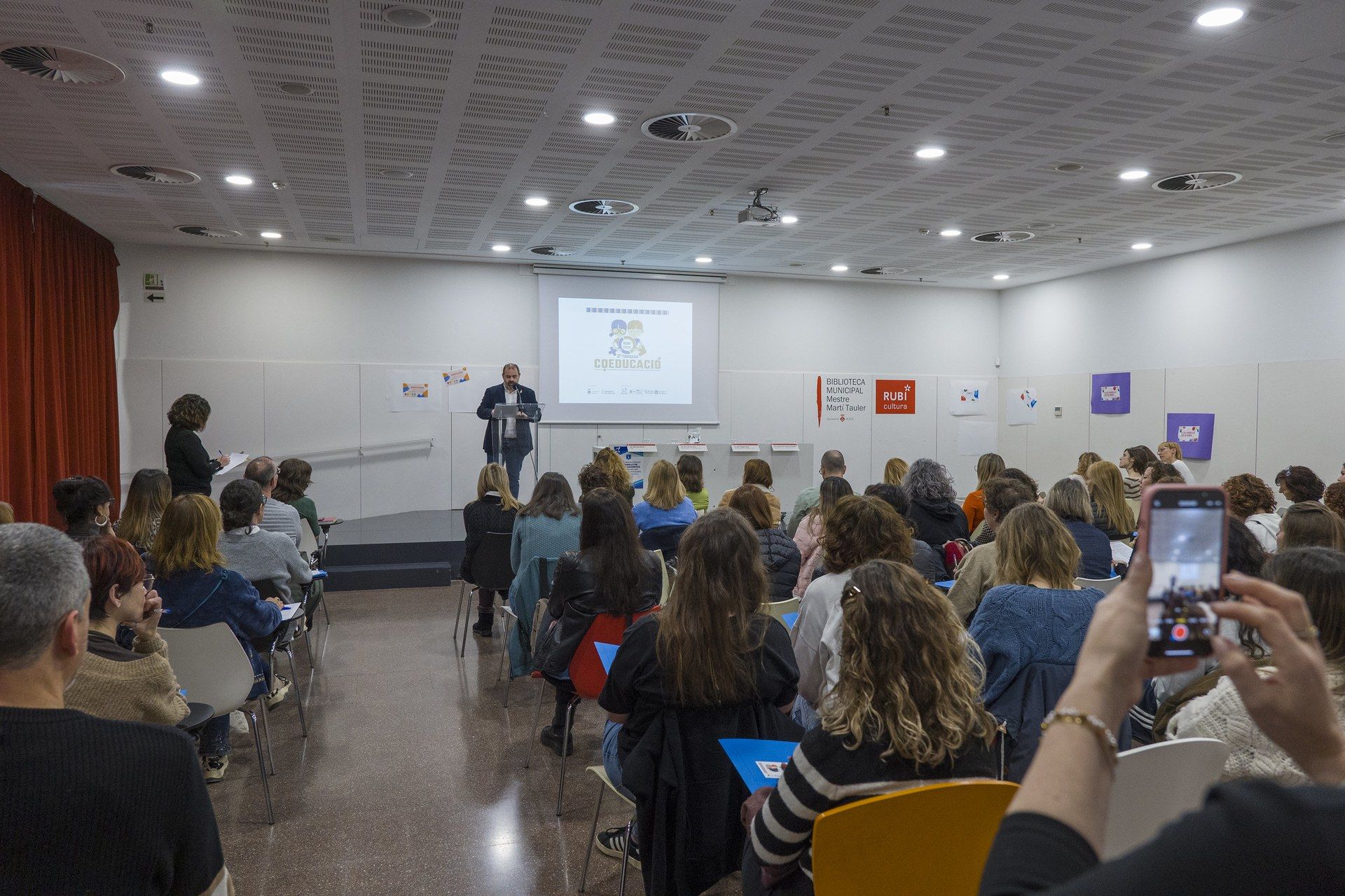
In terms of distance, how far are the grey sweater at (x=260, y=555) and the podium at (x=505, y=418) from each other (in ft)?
13.4

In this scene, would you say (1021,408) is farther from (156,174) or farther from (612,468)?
(156,174)

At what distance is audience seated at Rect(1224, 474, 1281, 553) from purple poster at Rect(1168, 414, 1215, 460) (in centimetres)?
510

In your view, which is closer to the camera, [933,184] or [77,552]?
[77,552]

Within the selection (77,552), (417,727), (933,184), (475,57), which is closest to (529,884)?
(417,727)

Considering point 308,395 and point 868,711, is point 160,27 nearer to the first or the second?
point 868,711

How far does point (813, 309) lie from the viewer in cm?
1149

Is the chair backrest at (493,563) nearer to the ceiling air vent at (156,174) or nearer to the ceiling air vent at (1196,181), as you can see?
the ceiling air vent at (156,174)

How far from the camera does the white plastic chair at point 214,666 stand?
322 centimetres

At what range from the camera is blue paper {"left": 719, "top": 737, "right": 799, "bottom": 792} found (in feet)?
6.25

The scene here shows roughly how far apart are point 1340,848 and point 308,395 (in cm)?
1029

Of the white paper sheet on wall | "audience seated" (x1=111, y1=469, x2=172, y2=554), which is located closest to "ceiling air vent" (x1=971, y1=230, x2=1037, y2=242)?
the white paper sheet on wall

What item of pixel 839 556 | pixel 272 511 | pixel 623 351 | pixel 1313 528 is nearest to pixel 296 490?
pixel 272 511

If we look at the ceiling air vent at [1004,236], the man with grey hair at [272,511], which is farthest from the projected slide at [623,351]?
the man with grey hair at [272,511]

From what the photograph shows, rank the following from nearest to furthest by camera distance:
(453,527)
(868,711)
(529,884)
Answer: (868,711), (529,884), (453,527)
